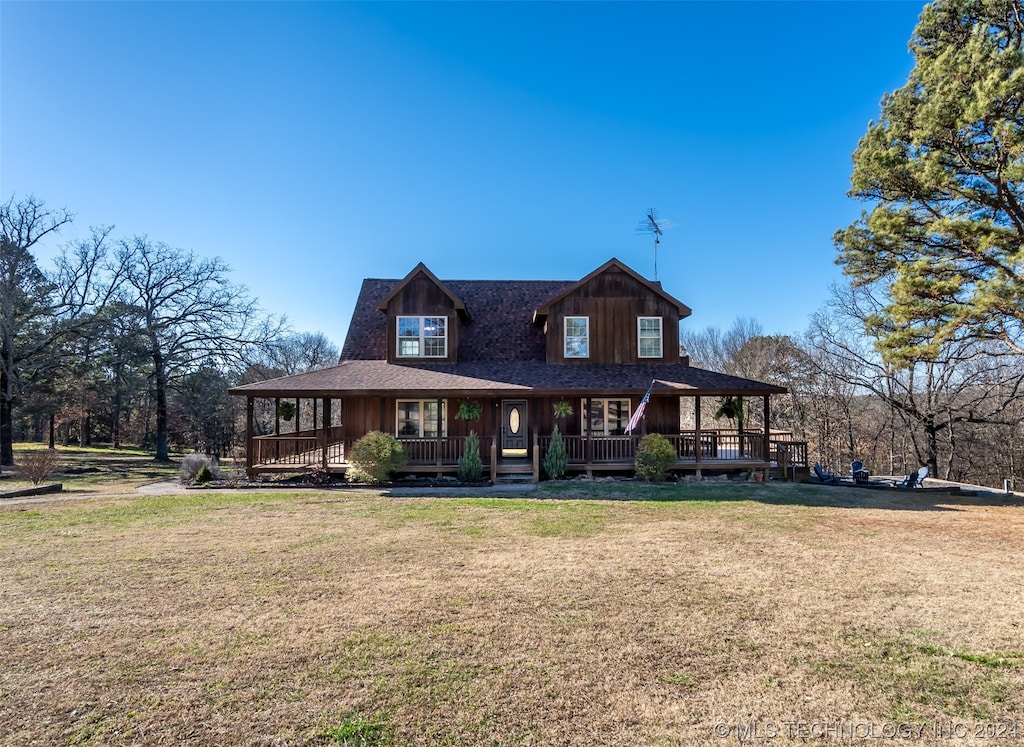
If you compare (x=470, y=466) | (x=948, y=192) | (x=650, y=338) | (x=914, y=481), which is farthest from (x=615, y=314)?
(x=914, y=481)

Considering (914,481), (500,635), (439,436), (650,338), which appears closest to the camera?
(500,635)

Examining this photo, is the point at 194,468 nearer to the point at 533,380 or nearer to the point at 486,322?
the point at 486,322

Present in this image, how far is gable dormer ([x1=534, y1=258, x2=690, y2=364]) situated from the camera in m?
17.4

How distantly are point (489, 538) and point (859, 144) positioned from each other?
50.9 feet

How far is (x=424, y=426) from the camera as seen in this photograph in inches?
674

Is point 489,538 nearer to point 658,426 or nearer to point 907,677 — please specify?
point 907,677

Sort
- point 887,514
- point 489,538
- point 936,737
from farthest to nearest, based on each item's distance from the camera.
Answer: point 887,514, point 489,538, point 936,737

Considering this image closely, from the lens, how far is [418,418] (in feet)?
56.2

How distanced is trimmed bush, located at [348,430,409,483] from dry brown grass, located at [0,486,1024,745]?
5.82 metres

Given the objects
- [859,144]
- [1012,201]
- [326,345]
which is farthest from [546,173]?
[326,345]

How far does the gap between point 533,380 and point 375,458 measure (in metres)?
5.55

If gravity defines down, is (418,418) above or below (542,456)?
above

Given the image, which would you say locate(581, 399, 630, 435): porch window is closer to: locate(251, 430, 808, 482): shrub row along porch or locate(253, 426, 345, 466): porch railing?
locate(251, 430, 808, 482): shrub row along porch

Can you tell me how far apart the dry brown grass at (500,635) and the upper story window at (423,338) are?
951cm
